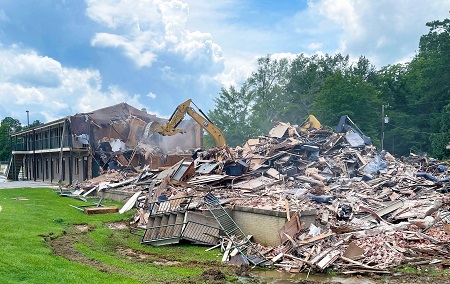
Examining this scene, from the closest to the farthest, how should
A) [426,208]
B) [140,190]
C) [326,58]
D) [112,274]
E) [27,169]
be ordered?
[112,274] → [426,208] → [140,190] → [27,169] → [326,58]

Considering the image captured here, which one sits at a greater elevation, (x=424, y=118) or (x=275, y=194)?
(x=424, y=118)

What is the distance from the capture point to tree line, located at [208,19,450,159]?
147ft

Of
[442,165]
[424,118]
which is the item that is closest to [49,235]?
[442,165]

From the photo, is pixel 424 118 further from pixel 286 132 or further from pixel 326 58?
pixel 286 132

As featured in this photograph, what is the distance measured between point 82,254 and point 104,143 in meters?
23.2

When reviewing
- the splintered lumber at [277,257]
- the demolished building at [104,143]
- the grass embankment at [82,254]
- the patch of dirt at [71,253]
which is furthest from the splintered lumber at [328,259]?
the demolished building at [104,143]

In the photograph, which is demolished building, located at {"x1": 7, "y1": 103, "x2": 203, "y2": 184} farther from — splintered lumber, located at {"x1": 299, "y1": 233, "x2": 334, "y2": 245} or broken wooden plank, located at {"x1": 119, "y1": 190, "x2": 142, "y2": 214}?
splintered lumber, located at {"x1": 299, "y1": 233, "x2": 334, "y2": 245}

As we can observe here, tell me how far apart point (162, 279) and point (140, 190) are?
11745 millimetres

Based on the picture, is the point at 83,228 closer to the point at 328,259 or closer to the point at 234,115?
the point at 328,259

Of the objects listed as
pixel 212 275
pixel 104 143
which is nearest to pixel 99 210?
pixel 212 275

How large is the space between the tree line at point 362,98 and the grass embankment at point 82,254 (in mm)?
30692

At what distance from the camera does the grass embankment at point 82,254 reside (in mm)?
8047

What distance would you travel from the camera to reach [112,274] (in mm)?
8531

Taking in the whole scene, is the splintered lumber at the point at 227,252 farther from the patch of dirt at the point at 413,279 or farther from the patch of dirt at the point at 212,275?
the patch of dirt at the point at 413,279
